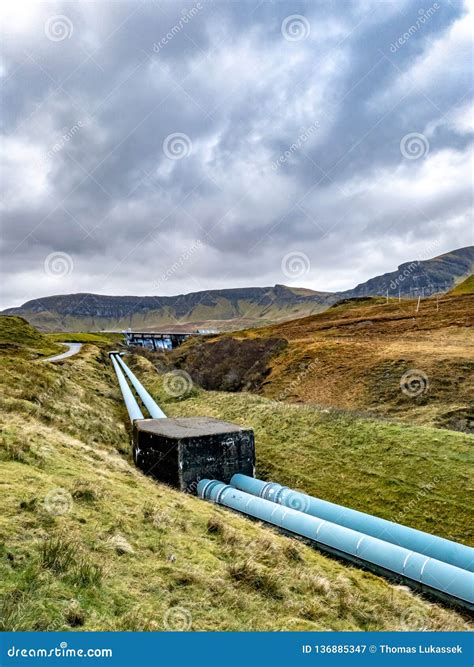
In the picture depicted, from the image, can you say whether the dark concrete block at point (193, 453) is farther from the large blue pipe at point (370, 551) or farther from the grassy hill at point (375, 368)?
the grassy hill at point (375, 368)

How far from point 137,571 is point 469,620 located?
6.20m

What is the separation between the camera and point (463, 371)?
27312mm

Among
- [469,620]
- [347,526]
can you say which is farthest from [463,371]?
[469,620]

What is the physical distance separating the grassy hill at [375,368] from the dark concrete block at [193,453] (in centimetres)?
1015

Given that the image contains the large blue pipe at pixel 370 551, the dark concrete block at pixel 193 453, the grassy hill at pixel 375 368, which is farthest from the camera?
the grassy hill at pixel 375 368

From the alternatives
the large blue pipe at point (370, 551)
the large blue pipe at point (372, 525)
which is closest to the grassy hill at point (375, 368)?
the large blue pipe at point (372, 525)

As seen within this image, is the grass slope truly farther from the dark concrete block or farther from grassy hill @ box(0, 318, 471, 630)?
the dark concrete block

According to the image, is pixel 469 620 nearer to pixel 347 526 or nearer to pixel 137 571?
pixel 347 526

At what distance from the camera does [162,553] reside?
820 cm

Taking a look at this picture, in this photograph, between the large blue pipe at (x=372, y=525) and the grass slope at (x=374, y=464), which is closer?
the large blue pipe at (x=372, y=525)

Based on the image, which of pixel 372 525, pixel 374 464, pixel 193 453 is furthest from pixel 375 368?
pixel 372 525

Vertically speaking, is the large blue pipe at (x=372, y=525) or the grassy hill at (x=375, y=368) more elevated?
the grassy hill at (x=375, y=368)

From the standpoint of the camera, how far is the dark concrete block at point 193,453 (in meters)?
15.3

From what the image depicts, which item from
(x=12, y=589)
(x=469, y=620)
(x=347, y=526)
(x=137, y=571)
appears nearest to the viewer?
(x=12, y=589)
